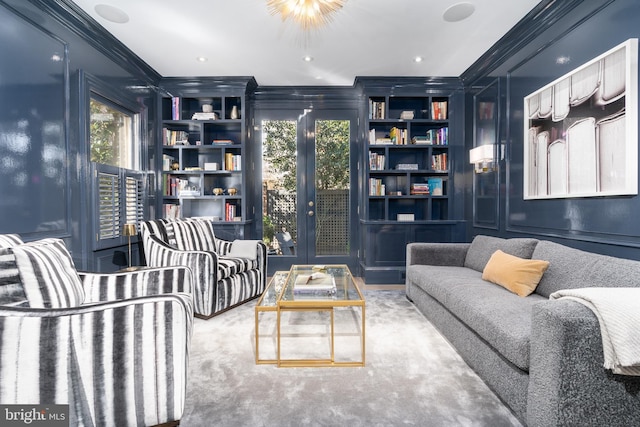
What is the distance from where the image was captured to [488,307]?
6.26 feet

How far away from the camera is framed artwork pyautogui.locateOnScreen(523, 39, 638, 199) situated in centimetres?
195

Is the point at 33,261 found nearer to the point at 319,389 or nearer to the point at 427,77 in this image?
the point at 319,389

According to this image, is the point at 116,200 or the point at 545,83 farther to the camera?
the point at 116,200

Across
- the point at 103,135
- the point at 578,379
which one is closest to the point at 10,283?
the point at 578,379

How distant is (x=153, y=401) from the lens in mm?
1293

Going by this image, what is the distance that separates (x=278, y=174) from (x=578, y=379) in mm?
4027

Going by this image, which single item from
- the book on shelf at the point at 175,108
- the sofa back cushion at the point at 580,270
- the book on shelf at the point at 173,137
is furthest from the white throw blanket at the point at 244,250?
the sofa back cushion at the point at 580,270

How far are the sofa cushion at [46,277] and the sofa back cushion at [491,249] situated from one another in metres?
2.96

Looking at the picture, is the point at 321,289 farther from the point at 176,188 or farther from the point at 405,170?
the point at 176,188

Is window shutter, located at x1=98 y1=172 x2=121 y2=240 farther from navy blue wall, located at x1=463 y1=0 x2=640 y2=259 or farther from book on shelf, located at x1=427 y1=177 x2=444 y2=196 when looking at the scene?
navy blue wall, located at x1=463 y1=0 x2=640 y2=259

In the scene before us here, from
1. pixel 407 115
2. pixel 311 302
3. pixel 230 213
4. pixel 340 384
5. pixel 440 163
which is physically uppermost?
pixel 407 115

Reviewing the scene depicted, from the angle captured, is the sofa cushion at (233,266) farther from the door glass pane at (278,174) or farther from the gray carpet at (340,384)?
the door glass pane at (278,174)

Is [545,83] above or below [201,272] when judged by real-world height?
above

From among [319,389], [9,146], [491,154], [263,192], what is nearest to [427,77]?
[491,154]
